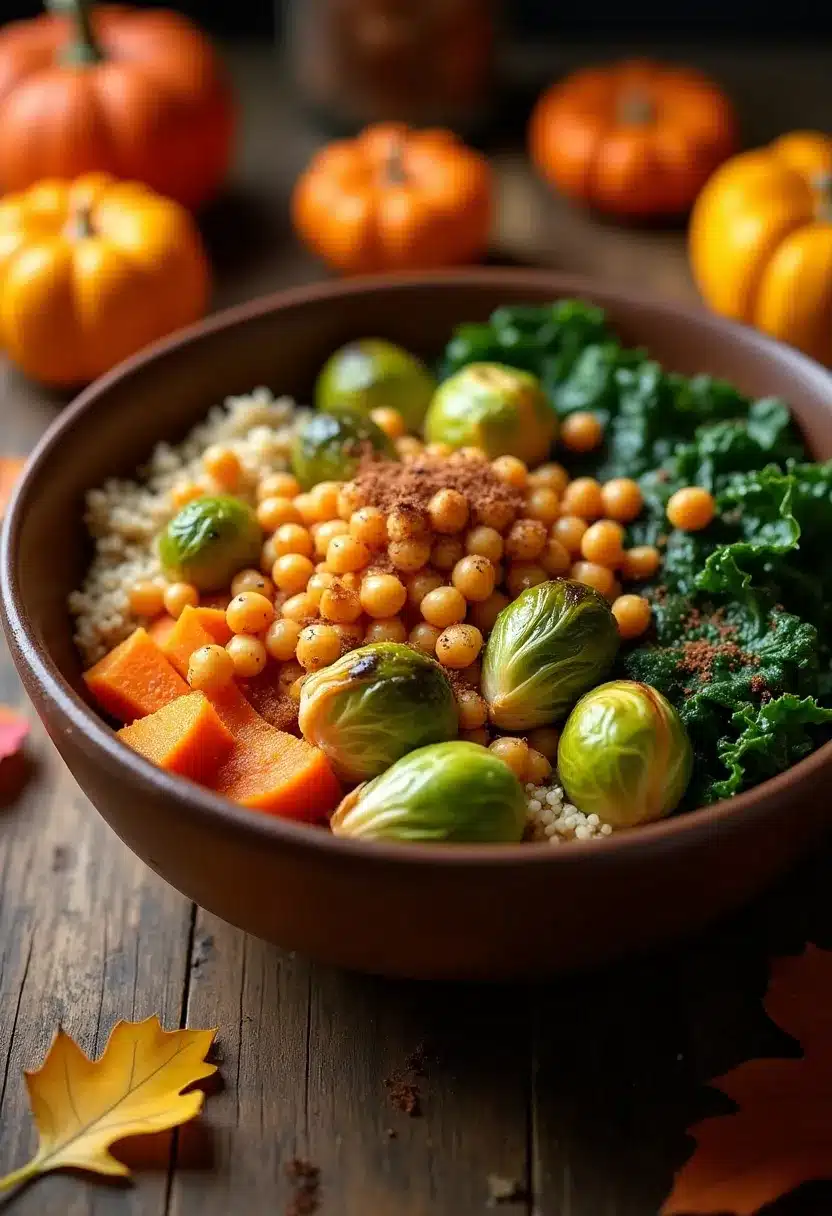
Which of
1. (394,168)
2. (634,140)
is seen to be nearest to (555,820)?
(394,168)

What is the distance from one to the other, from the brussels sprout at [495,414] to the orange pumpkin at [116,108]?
1340 millimetres

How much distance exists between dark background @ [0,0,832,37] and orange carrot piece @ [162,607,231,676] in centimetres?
263

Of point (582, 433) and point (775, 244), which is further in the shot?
point (775, 244)

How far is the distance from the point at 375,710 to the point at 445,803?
0.57ft

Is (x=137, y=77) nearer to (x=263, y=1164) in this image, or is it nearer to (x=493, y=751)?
(x=493, y=751)

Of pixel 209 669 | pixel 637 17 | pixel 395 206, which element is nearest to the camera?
pixel 209 669

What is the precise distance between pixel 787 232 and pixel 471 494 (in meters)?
1.33

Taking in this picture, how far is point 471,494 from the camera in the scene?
210 centimetres

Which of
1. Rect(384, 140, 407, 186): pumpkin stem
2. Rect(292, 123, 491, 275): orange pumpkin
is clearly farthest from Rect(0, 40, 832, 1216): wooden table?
Rect(384, 140, 407, 186): pumpkin stem

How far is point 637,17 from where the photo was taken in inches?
158

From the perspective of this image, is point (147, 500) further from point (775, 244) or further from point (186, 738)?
point (775, 244)

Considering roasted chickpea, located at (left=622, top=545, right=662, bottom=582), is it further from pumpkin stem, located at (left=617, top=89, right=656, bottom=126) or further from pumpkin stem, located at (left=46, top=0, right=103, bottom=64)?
pumpkin stem, located at (left=46, top=0, right=103, bottom=64)

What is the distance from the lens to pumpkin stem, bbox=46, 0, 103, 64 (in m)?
3.33

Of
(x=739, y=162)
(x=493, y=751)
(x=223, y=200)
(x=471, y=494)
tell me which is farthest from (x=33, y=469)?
(x=739, y=162)
